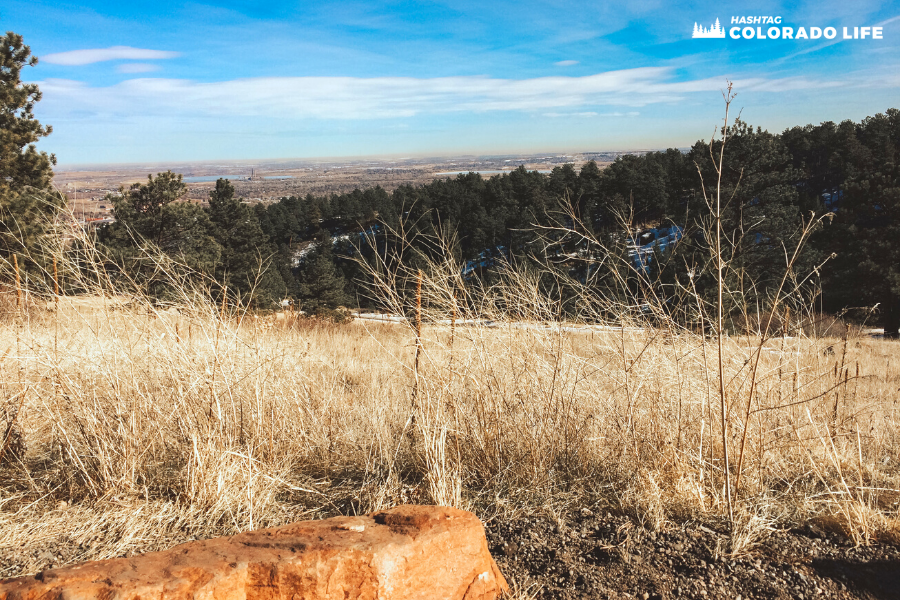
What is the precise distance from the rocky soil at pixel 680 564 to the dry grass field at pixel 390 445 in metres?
0.10

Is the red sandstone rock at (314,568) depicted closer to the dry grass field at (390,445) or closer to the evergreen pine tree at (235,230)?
the dry grass field at (390,445)

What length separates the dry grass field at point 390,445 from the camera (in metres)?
2.57

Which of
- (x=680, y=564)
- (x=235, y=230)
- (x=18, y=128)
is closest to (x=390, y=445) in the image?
(x=680, y=564)

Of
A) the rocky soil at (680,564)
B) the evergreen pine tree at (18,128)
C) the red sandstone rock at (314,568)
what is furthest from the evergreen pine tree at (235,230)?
the red sandstone rock at (314,568)

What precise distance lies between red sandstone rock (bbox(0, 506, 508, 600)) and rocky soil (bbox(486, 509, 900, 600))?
A: 342 mm

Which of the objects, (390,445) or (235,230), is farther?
(235,230)

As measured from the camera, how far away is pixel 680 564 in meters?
2.16

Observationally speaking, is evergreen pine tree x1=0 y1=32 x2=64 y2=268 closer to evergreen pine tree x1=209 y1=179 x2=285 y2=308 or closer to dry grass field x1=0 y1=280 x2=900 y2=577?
evergreen pine tree x1=209 y1=179 x2=285 y2=308

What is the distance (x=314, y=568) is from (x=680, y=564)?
149cm

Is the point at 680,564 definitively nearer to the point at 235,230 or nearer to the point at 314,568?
the point at 314,568

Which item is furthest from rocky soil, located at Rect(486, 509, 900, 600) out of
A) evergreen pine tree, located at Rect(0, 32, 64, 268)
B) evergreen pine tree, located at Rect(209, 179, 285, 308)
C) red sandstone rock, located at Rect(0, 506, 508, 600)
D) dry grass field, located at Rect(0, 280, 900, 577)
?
evergreen pine tree, located at Rect(209, 179, 285, 308)

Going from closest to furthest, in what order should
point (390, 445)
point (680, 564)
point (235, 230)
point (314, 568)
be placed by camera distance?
point (314, 568), point (680, 564), point (390, 445), point (235, 230)

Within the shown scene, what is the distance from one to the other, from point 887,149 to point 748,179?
9.96 meters

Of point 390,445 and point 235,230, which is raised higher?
point 235,230
